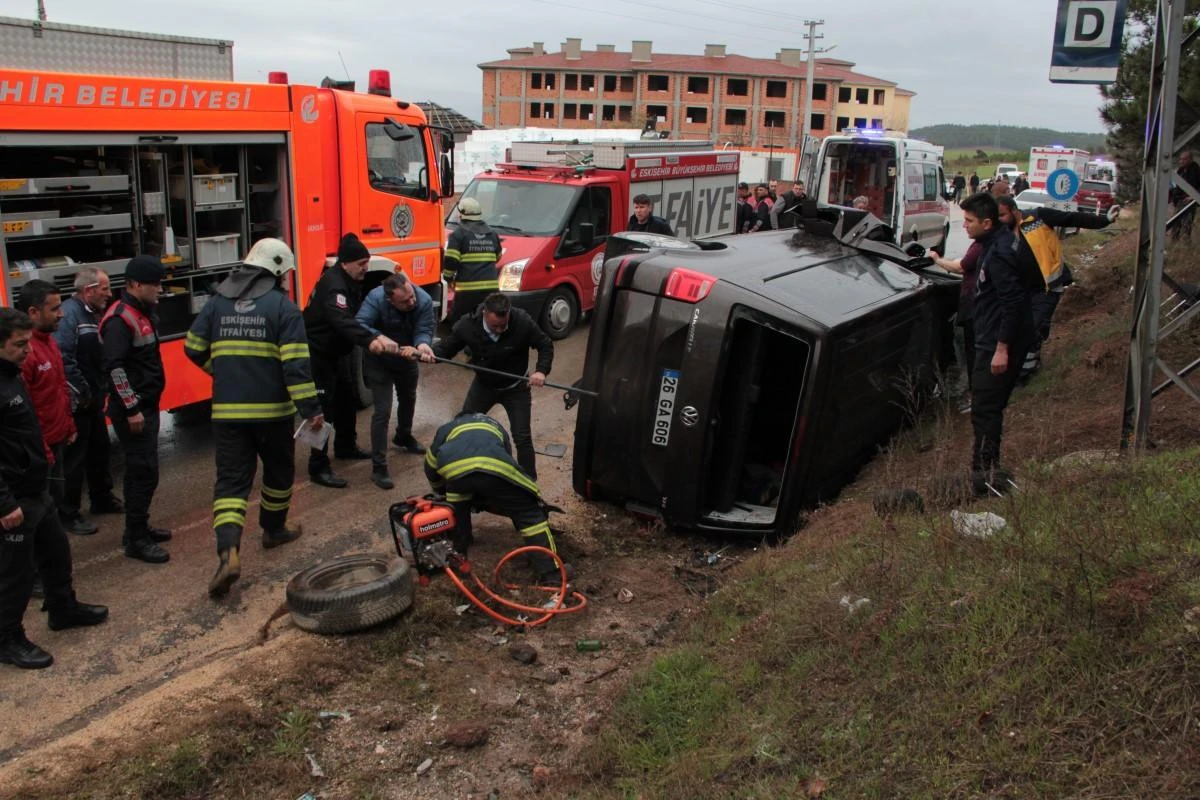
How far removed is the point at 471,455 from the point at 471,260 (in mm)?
4987

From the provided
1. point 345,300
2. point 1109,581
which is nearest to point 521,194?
point 345,300

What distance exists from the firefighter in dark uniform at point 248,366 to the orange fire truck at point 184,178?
1.53 meters

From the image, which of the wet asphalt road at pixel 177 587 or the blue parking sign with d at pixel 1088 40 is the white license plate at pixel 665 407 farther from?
the blue parking sign with d at pixel 1088 40

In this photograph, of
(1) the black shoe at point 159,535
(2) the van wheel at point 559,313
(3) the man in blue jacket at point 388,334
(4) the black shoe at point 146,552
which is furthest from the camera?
(2) the van wheel at point 559,313

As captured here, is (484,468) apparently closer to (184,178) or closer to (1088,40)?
(184,178)

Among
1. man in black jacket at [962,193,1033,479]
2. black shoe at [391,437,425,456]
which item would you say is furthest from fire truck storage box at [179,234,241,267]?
man in black jacket at [962,193,1033,479]

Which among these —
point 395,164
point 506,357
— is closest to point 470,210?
point 395,164

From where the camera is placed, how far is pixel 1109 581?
3.62 metres

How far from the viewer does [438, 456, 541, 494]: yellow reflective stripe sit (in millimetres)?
5477

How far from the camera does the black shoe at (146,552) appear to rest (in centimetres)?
602

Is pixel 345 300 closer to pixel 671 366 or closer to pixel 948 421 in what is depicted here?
pixel 671 366

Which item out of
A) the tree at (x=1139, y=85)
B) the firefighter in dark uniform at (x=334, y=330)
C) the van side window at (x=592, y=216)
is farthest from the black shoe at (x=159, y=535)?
the tree at (x=1139, y=85)

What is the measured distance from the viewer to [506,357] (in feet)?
22.9

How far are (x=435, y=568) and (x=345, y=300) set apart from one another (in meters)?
2.72
